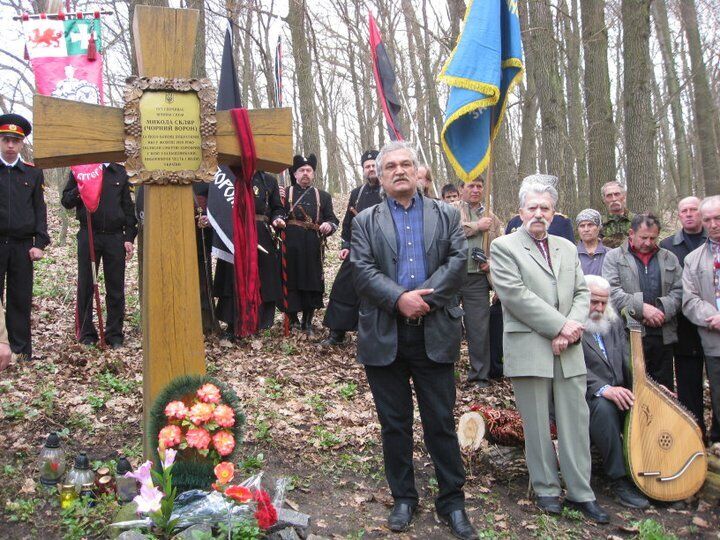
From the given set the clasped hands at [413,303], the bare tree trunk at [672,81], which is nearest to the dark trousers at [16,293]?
the clasped hands at [413,303]

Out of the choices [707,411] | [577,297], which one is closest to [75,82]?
[577,297]

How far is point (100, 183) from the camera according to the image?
22.6 feet

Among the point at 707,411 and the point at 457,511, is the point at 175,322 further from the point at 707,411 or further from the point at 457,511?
the point at 707,411

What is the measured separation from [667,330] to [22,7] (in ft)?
56.6

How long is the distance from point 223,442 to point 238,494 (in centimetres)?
41

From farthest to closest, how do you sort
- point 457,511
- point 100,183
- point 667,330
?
1. point 100,183
2. point 667,330
3. point 457,511

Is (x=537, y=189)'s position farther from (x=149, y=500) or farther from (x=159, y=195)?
(x=149, y=500)

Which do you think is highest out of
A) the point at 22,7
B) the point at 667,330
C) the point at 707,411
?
the point at 22,7

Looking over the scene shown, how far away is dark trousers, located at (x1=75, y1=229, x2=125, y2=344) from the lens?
7.13 meters

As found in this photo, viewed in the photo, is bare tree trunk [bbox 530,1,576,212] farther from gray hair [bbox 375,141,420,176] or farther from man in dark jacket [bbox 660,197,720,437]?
gray hair [bbox 375,141,420,176]

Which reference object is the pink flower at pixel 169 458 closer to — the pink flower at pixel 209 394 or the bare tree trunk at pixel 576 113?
the pink flower at pixel 209 394

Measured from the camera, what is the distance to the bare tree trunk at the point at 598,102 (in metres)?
11.4

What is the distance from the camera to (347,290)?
24.5ft

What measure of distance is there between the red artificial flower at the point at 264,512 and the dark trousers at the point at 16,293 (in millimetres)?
4062
